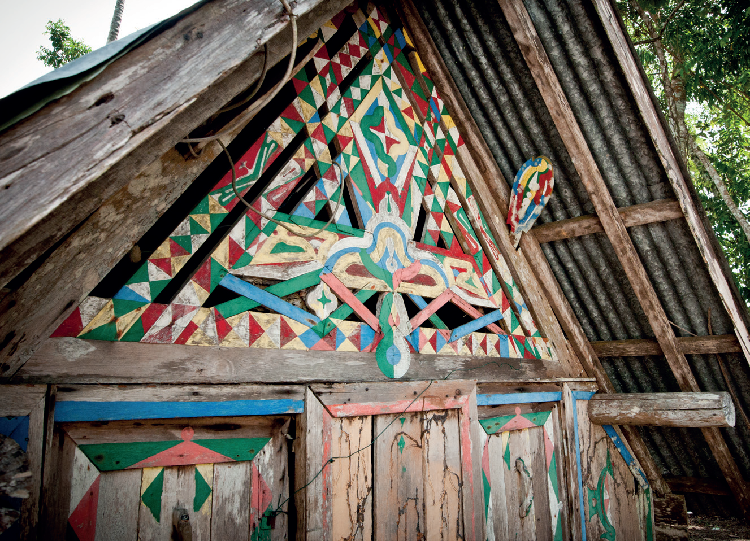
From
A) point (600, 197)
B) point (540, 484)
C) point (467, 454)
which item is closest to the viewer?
point (467, 454)

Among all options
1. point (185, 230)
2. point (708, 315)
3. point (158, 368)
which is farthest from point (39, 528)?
point (708, 315)

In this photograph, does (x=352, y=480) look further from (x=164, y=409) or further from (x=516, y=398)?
(x=516, y=398)

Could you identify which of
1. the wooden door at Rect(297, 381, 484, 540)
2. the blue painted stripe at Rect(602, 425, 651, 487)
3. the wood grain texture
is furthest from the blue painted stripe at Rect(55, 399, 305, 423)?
the blue painted stripe at Rect(602, 425, 651, 487)

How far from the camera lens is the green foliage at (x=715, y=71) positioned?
7.14 meters

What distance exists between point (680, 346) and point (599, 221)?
1.20 m

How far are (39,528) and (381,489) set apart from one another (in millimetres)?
1578

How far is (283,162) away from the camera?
2.80 meters

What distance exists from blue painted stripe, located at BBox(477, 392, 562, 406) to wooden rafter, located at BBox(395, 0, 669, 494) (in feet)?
1.16

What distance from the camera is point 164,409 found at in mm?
2072

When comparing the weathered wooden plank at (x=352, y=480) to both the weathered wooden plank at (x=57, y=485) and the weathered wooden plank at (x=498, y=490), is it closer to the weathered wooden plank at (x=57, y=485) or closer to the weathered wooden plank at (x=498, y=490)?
the weathered wooden plank at (x=498, y=490)

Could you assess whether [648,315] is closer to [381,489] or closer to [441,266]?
[441,266]

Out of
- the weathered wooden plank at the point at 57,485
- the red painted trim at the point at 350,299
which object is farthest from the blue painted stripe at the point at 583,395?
the weathered wooden plank at the point at 57,485

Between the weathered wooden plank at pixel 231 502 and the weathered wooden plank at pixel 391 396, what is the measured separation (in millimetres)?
515

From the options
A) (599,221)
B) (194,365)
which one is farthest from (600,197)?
(194,365)
